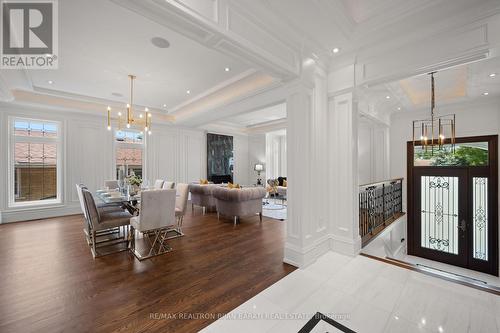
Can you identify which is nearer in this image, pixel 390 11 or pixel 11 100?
pixel 390 11

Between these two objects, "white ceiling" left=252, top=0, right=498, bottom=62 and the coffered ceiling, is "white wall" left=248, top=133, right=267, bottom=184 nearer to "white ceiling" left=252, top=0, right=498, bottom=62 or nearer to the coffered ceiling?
the coffered ceiling

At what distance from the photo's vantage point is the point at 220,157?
889 cm

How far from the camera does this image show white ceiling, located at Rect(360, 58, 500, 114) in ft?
11.1

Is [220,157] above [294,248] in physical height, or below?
above

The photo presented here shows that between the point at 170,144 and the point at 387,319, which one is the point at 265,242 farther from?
the point at 170,144

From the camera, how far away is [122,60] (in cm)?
355

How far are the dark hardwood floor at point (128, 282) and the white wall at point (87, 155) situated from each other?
1699 millimetres

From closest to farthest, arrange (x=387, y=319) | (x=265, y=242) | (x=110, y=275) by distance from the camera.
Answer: (x=387, y=319) < (x=110, y=275) < (x=265, y=242)

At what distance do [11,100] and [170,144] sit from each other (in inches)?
149

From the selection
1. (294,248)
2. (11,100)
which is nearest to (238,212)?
(294,248)

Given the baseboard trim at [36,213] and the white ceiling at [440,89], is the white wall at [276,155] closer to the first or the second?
the white ceiling at [440,89]

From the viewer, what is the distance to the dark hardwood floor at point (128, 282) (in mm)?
1803

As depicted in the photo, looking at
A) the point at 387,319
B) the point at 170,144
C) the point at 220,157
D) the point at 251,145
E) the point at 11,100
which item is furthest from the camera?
the point at 251,145

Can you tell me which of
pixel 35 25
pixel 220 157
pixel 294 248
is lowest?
pixel 294 248
